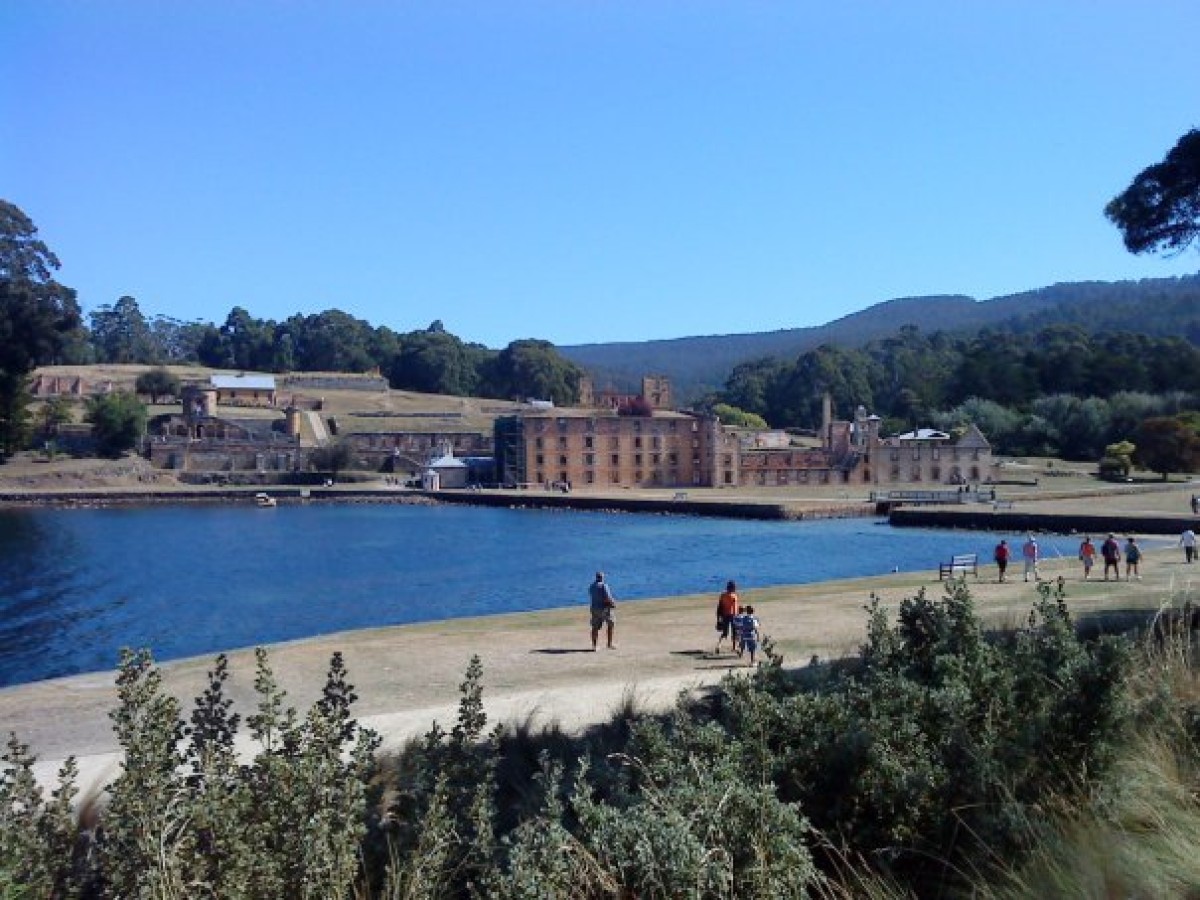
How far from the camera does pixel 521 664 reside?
15391mm

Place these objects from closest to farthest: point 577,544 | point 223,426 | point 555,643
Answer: point 555,643
point 577,544
point 223,426

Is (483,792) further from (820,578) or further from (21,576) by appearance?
(21,576)

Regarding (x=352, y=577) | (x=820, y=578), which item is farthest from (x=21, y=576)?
(x=820, y=578)

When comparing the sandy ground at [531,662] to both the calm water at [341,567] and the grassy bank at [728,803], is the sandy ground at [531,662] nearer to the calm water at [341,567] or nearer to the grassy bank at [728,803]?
the grassy bank at [728,803]

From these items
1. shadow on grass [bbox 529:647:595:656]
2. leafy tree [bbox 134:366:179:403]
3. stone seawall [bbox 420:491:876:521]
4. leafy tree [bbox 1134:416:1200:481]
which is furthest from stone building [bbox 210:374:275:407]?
Answer: shadow on grass [bbox 529:647:595:656]

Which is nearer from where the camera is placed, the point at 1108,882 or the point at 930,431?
the point at 1108,882

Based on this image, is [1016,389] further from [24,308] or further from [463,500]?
[24,308]

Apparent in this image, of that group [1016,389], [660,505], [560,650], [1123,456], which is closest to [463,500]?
[660,505]

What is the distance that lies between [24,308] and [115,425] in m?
27.3

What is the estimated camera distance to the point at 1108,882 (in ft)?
11.8

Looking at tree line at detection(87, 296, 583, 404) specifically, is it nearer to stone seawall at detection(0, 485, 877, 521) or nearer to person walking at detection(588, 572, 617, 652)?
stone seawall at detection(0, 485, 877, 521)

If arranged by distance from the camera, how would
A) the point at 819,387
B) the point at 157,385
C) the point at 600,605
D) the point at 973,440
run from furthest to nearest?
1. the point at 819,387
2. the point at 157,385
3. the point at 973,440
4. the point at 600,605

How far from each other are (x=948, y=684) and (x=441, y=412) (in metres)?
123

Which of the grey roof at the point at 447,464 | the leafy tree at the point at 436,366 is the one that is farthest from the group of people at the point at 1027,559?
the leafy tree at the point at 436,366
